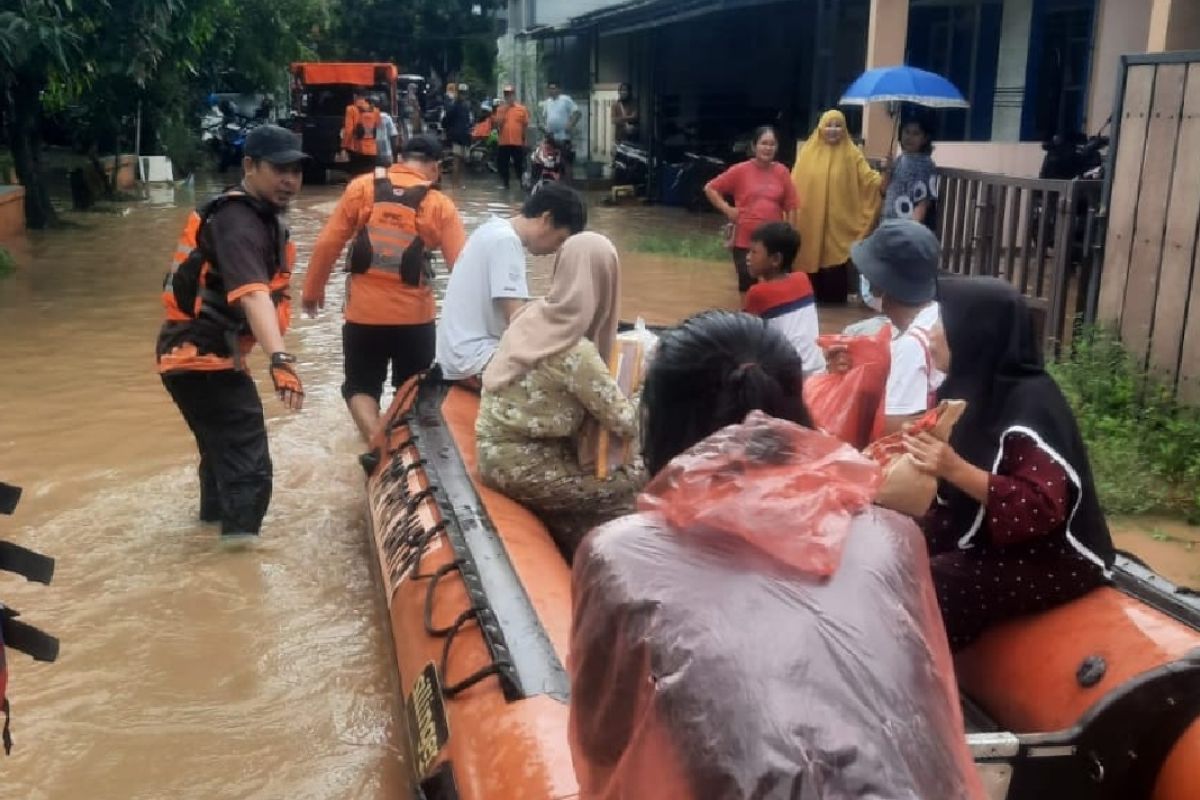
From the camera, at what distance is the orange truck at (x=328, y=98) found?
20656 millimetres

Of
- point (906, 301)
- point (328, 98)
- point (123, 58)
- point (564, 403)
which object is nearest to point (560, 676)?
point (564, 403)

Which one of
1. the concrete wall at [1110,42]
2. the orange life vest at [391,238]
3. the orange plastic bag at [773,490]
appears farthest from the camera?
the concrete wall at [1110,42]

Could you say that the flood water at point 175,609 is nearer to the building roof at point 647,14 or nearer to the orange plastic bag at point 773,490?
the orange plastic bag at point 773,490

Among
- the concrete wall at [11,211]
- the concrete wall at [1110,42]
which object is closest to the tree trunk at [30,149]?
the concrete wall at [11,211]

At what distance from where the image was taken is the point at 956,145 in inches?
408

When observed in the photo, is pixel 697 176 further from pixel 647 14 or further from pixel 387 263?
pixel 387 263

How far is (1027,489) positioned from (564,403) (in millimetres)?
1578

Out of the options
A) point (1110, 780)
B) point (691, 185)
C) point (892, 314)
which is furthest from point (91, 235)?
point (1110, 780)

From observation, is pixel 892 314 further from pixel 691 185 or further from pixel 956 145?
pixel 691 185

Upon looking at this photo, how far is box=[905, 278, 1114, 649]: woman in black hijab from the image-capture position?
8.25ft

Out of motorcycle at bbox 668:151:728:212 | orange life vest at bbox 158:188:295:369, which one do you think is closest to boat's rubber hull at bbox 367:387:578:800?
orange life vest at bbox 158:188:295:369

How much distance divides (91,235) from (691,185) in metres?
7.71

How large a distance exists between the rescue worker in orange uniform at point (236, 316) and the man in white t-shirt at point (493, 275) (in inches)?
26.8

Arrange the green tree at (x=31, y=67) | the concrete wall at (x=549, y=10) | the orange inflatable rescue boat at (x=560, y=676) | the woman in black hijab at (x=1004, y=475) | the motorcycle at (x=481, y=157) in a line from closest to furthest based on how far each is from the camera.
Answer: the orange inflatable rescue boat at (x=560, y=676), the woman in black hijab at (x=1004, y=475), the green tree at (x=31, y=67), the motorcycle at (x=481, y=157), the concrete wall at (x=549, y=10)
